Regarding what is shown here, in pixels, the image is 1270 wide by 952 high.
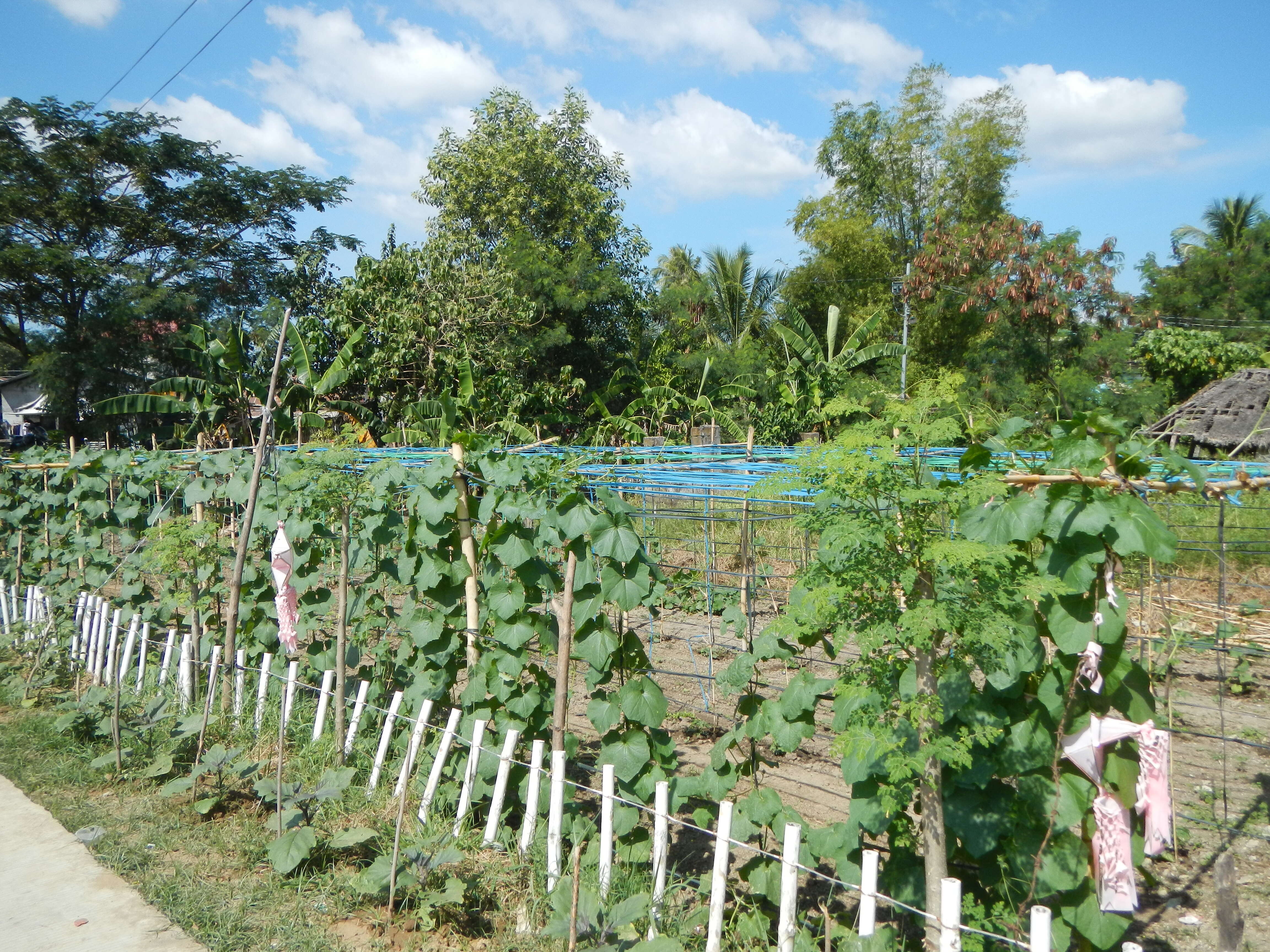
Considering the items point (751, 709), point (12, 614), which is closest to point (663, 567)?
point (12, 614)

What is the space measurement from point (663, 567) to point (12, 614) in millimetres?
6428

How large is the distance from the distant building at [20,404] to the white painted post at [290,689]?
26617 mm

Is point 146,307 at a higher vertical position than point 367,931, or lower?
higher

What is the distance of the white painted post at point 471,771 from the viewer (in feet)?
12.8

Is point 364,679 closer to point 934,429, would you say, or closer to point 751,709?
point 751,709

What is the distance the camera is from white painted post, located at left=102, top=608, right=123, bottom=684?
19.2 feet

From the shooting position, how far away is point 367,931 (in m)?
3.40

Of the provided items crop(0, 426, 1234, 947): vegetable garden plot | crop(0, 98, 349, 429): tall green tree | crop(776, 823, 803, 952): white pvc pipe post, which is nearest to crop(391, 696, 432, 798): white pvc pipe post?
crop(0, 426, 1234, 947): vegetable garden plot

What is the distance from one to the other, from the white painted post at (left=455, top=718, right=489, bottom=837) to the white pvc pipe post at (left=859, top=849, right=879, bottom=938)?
5.95ft

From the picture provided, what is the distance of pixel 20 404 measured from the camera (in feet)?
115

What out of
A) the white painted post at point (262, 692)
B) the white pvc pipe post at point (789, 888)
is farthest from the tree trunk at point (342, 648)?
the white pvc pipe post at point (789, 888)

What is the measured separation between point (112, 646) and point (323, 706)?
1853 mm

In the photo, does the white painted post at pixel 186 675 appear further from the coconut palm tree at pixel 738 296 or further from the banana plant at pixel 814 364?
the coconut palm tree at pixel 738 296

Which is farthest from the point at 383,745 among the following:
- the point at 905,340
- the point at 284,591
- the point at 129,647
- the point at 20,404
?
the point at 20,404
